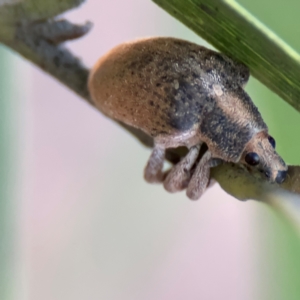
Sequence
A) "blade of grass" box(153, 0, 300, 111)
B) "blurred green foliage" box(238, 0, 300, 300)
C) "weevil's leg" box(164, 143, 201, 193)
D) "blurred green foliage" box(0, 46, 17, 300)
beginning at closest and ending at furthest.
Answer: "blade of grass" box(153, 0, 300, 111) → "weevil's leg" box(164, 143, 201, 193) → "blurred green foliage" box(238, 0, 300, 300) → "blurred green foliage" box(0, 46, 17, 300)

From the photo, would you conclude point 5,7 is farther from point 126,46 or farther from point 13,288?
point 13,288

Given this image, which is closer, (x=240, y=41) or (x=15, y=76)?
(x=240, y=41)

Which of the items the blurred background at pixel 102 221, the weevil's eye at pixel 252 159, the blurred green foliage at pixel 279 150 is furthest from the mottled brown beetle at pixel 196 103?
the blurred background at pixel 102 221

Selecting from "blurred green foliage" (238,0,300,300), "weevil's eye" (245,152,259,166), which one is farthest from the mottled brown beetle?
"blurred green foliage" (238,0,300,300)

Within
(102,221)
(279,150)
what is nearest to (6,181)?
(102,221)

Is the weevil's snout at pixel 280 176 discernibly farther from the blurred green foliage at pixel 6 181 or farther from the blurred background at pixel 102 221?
the blurred green foliage at pixel 6 181

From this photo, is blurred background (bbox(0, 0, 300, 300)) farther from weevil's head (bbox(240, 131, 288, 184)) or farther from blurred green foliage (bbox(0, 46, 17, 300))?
weevil's head (bbox(240, 131, 288, 184))

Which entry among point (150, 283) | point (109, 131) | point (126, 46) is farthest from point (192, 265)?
point (126, 46)

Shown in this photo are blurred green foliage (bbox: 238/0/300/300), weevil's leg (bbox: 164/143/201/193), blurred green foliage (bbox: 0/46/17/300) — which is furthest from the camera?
blurred green foliage (bbox: 0/46/17/300)
